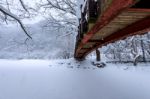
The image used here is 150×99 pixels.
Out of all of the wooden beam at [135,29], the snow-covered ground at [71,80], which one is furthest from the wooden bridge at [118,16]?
the snow-covered ground at [71,80]

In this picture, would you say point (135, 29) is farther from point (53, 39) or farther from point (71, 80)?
point (53, 39)

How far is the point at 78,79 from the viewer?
12.1 m

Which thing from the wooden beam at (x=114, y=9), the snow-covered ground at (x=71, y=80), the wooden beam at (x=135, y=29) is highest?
the wooden beam at (x=135, y=29)

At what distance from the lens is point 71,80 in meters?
11.9

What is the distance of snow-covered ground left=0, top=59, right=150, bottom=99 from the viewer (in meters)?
10.8

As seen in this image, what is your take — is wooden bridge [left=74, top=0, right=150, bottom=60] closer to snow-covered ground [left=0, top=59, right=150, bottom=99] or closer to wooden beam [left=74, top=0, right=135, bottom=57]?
wooden beam [left=74, top=0, right=135, bottom=57]

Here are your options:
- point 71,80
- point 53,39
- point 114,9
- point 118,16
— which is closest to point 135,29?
point 118,16

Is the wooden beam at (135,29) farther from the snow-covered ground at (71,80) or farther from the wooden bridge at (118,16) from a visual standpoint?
the snow-covered ground at (71,80)

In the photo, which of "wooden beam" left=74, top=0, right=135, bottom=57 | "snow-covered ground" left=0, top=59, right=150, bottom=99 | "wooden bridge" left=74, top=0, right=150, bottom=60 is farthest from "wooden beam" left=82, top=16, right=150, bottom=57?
"snow-covered ground" left=0, top=59, right=150, bottom=99

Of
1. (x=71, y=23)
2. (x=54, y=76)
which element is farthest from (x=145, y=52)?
(x=54, y=76)

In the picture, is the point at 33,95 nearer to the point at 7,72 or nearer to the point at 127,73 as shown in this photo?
the point at 7,72

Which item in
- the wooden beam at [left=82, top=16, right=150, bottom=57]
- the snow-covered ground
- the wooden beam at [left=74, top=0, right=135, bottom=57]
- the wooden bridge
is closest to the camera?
the wooden beam at [left=74, top=0, right=135, bottom=57]

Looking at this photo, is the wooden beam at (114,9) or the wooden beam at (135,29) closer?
the wooden beam at (114,9)

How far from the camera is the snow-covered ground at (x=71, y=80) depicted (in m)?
10.8
